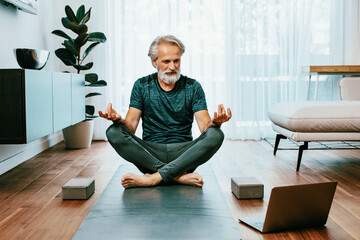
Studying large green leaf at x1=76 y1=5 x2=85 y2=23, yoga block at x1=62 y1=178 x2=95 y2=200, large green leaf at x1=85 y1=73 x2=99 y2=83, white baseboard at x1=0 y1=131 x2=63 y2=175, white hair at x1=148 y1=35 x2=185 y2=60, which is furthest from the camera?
large green leaf at x1=85 y1=73 x2=99 y2=83

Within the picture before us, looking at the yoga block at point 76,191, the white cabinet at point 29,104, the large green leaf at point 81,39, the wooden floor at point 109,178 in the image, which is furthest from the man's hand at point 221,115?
the large green leaf at point 81,39

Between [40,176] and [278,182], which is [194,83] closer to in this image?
[278,182]

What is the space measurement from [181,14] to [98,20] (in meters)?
0.93

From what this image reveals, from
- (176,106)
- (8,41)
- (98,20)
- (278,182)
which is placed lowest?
(278,182)

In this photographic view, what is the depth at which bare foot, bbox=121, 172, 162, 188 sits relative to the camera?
1969 millimetres

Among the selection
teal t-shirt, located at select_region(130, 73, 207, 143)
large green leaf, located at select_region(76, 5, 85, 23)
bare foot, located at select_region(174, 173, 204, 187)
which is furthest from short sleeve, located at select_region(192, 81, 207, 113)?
large green leaf, located at select_region(76, 5, 85, 23)

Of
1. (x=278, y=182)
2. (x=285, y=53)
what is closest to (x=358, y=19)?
(x=285, y=53)

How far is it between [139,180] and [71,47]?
2.16 meters

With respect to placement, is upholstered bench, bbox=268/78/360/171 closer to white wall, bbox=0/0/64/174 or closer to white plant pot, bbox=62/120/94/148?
white wall, bbox=0/0/64/174

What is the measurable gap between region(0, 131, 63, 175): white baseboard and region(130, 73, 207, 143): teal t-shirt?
1200 mm

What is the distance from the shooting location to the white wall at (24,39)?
9.40ft

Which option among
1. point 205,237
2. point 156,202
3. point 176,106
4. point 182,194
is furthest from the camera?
point 176,106

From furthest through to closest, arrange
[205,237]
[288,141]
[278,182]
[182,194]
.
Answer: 1. [288,141]
2. [278,182]
3. [182,194]
4. [205,237]

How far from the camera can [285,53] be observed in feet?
14.3
